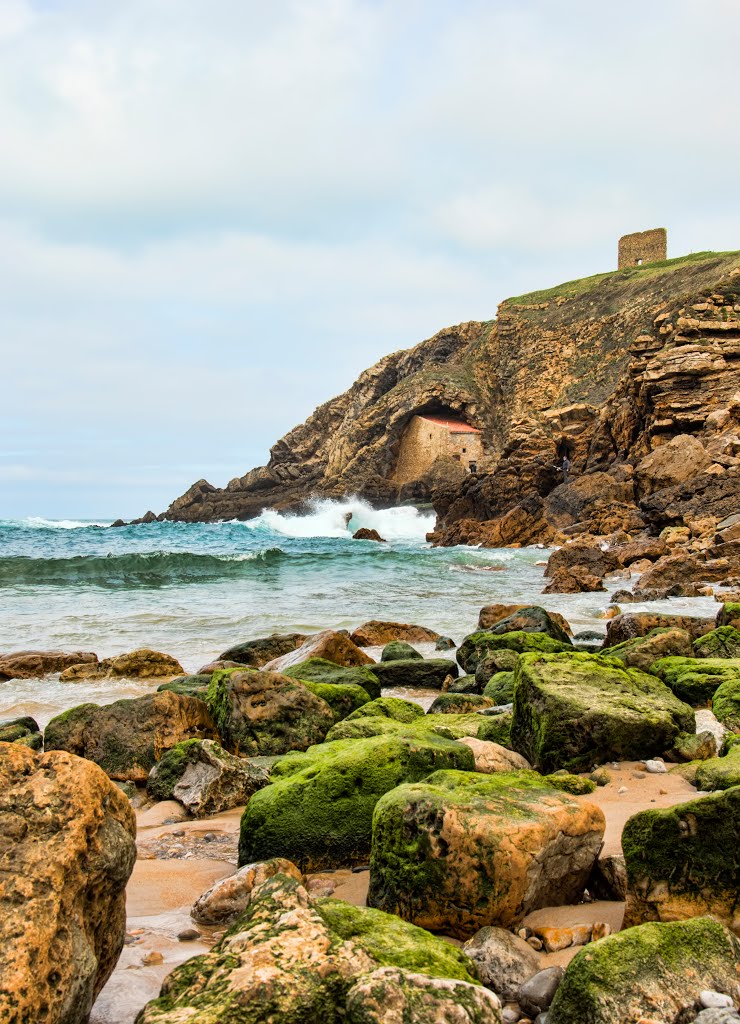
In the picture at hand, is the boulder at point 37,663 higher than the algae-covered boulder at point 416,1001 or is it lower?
lower

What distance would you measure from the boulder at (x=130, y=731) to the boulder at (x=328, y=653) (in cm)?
257

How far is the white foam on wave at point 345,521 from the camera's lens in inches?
2083

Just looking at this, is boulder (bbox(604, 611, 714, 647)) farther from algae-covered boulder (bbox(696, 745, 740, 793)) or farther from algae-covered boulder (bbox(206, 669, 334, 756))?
algae-covered boulder (bbox(696, 745, 740, 793))

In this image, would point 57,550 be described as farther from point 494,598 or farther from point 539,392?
point 539,392

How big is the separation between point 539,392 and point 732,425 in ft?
114

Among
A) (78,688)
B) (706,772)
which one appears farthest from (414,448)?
(706,772)

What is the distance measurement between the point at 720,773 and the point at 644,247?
244 feet

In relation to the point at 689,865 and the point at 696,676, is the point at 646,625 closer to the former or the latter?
the point at 696,676

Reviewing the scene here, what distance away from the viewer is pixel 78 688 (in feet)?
28.8

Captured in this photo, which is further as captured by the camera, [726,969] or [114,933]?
[114,933]

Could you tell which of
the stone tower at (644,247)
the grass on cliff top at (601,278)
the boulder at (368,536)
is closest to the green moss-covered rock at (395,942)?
the boulder at (368,536)

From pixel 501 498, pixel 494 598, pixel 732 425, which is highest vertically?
pixel 732 425

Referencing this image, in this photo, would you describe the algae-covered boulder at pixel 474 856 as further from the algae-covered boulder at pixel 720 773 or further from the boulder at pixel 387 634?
the boulder at pixel 387 634

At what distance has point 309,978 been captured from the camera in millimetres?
2084
